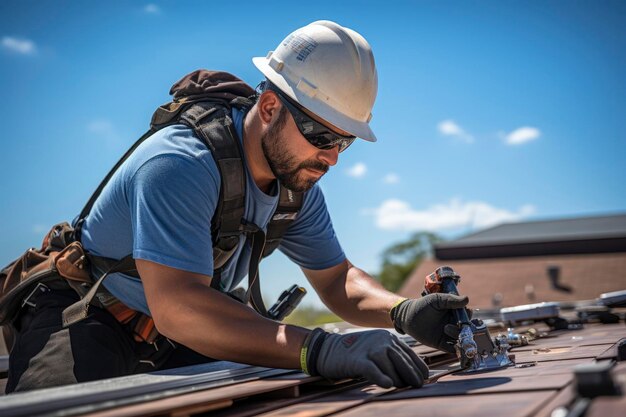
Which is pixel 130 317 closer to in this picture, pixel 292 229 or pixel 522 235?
pixel 292 229

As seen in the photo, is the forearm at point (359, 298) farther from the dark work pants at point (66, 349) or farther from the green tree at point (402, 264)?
the green tree at point (402, 264)

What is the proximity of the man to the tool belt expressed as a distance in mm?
46

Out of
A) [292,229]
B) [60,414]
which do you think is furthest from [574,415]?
[292,229]

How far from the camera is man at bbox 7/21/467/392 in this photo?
2.48 m

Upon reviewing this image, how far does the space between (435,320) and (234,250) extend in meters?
0.97

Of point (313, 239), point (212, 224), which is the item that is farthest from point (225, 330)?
point (313, 239)

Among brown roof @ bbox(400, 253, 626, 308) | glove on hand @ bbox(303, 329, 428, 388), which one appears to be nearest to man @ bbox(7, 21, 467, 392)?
glove on hand @ bbox(303, 329, 428, 388)

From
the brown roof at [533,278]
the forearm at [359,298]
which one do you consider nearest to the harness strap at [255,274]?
the forearm at [359,298]

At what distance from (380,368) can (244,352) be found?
0.53 m

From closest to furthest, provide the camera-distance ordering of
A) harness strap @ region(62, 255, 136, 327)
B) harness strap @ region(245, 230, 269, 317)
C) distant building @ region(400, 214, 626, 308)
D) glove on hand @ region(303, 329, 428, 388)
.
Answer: glove on hand @ region(303, 329, 428, 388), harness strap @ region(62, 255, 136, 327), harness strap @ region(245, 230, 269, 317), distant building @ region(400, 214, 626, 308)

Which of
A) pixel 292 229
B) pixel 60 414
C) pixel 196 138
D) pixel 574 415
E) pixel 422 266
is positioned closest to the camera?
pixel 574 415

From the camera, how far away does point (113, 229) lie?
303 centimetres

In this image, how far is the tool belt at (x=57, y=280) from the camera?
308 centimetres

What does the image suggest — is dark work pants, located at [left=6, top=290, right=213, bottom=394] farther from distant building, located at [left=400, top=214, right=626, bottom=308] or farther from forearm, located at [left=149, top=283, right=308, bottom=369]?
distant building, located at [left=400, top=214, right=626, bottom=308]
